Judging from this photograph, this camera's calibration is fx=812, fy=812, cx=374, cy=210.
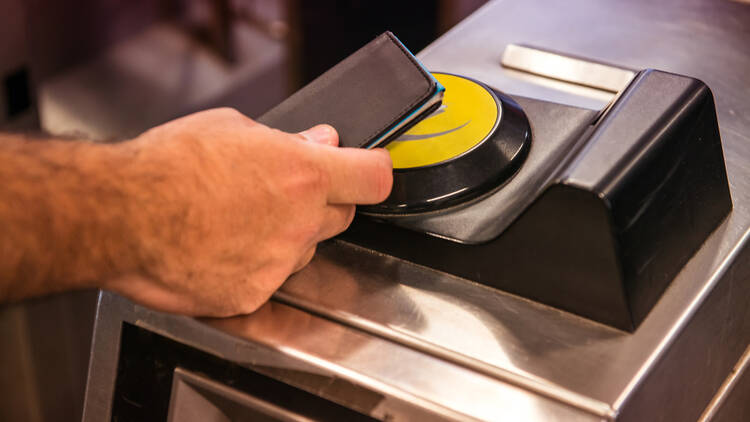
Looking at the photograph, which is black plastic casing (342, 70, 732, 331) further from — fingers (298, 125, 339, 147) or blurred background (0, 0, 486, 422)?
blurred background (0, 0, 486, 422)

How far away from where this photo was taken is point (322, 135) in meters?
0.52

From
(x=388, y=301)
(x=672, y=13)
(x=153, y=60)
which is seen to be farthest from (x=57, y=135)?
(x=153, y=60)

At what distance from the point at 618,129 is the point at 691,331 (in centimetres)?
13

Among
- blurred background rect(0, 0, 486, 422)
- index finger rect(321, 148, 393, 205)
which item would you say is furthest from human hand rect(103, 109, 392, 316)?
blurred background rect(0, 0, 486, 422)

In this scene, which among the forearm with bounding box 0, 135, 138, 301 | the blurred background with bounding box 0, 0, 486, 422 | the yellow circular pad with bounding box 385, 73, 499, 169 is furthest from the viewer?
the blurred background with bounding box 0, 0, 486, 422

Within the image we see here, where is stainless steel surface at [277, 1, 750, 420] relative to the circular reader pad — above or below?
below

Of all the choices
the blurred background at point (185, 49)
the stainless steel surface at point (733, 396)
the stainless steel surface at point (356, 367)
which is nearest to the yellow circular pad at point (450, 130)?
the stainless steel surface at point (356, 367)

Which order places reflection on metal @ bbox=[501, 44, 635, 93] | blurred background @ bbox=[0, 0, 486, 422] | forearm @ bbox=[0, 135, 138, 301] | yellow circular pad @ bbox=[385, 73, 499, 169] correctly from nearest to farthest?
forearm @ bbox=[0, 135, 138, 301] < yellow circular pad @ bbox=[385, 73, 499, 169] < reflection on metal @ bbox=[501, 44, 635, 93] < blurred background @ bbox=[0, 0, 486, 422]

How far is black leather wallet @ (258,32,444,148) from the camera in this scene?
1.70 feet

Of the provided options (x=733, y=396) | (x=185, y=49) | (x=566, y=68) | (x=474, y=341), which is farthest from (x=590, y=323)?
(x=185, y=49)

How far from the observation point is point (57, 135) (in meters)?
0.49

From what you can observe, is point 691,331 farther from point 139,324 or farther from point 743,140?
point 139,324

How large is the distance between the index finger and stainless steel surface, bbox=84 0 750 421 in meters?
0.05

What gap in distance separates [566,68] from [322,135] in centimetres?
28
